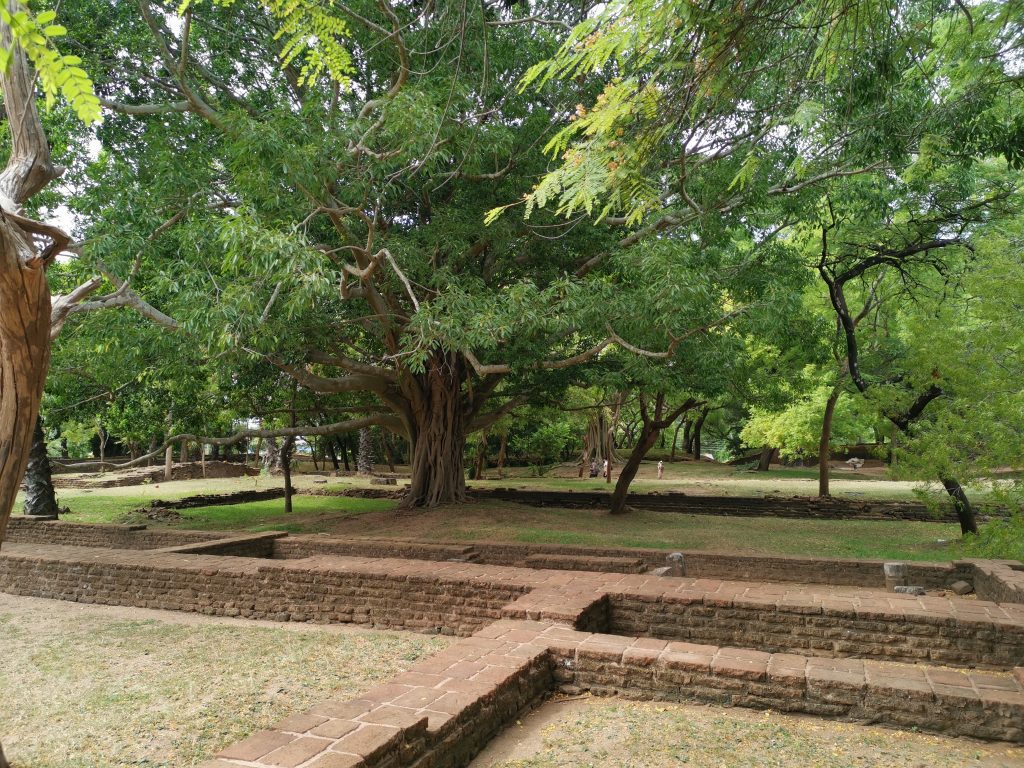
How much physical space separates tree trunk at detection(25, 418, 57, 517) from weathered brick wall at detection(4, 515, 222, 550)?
0.90 m

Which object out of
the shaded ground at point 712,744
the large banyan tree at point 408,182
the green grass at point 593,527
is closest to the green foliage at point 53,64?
the shaded ground at point 712,744

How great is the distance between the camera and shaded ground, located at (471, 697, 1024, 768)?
12.1 ft

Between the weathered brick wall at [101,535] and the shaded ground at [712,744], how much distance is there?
7.80 metres

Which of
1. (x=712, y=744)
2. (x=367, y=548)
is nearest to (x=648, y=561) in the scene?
(x=367, y=548)

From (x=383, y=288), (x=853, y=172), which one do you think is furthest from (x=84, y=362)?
(x=853, y=172)

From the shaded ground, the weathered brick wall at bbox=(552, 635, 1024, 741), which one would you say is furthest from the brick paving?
the shaded ground

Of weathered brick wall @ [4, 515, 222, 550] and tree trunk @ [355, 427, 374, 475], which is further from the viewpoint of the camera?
tree trunk @ [355, 427, 374, 475]

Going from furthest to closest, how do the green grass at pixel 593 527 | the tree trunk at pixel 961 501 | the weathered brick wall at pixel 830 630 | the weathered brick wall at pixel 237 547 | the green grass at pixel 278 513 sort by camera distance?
the green grass at pixel 278 513 → the green grass at pixel 593 527 → the tree trunk at pixel 961 501 → the weathered brick wall at pixel 237 547 → the weathered brick wall at pixel 830 630

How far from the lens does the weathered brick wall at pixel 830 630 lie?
5.39m

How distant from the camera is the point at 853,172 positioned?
10656 mm

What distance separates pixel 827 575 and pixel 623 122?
22.2 feet

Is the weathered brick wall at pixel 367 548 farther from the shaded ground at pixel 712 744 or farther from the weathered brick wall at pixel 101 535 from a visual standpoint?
the shaded ground at pixel 712 744

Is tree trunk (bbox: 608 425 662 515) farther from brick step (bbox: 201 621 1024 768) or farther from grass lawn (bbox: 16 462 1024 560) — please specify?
brick step (bbox: 201 621 1024 768)

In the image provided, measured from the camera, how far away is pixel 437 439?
15391 millimetres
